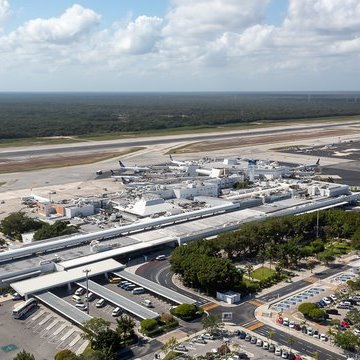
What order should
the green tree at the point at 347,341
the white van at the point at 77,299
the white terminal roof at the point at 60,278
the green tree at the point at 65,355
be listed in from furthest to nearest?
the white terminal roof at the point at 60,278, the white van at the point at 77,299, the green tree at the point at 347,341, the green tree at the point at 65,355

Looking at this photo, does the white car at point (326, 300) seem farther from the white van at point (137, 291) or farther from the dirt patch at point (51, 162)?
the dirt patch at point (51, 162)

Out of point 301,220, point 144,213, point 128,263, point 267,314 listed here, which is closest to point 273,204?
point 301,220

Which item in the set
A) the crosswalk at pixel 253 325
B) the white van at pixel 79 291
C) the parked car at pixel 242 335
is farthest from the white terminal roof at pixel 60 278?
the parked car at pixel 242 335

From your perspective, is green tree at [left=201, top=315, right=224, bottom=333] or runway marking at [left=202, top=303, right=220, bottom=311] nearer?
green tree at [left=201, top=315, right=224, bottom=333]

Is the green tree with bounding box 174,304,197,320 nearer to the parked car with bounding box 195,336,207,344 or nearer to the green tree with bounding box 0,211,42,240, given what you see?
the parked car with bounding box 195,336,207,344

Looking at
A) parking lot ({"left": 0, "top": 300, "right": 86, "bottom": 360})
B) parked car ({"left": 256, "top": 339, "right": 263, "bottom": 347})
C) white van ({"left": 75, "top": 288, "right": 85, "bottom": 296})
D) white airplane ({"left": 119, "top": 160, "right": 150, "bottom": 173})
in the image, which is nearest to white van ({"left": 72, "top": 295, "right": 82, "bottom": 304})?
white van ({"left": 75, "top": 288, "right": 85, "bottom": 296})

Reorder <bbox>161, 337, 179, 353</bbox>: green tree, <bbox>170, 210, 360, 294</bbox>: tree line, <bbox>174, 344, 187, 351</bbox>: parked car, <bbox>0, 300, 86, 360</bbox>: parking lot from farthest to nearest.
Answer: <bbox>170, 210, 360, 294</bbox>: tree line < <bbox>0, 300, 86, 360</bbox>: parking lot < <bbox>174, 344, 187, 351</bbox>: parked car < <bbox>161, 337, 179, 353</bbox>: green tree
